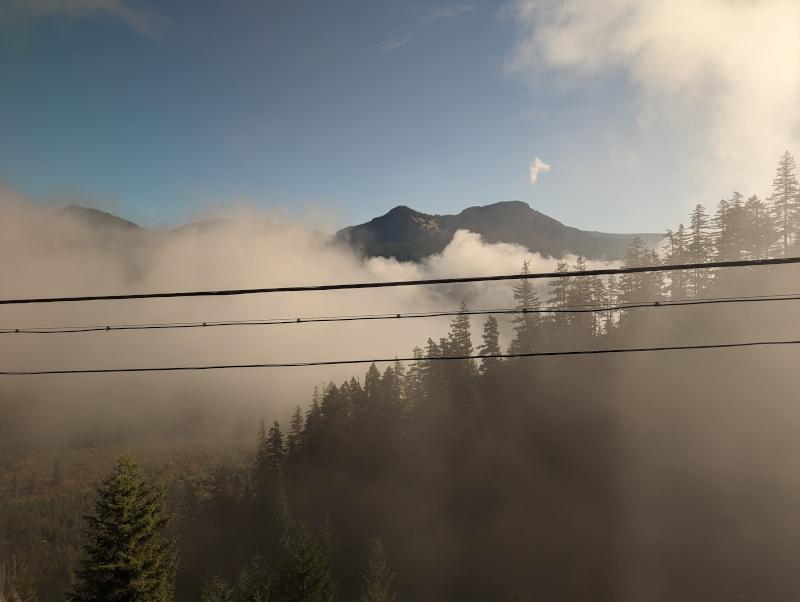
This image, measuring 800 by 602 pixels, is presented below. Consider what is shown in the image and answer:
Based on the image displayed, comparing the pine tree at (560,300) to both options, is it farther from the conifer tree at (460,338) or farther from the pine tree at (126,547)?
the pine tree at (126,547)

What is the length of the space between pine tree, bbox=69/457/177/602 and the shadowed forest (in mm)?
237

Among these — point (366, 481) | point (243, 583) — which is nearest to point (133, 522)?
point (243, 583)

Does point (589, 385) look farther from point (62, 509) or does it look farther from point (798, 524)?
point (62, 509)

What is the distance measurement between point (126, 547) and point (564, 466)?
52.7 meters

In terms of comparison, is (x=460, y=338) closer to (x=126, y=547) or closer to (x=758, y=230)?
(x=758, y=230)

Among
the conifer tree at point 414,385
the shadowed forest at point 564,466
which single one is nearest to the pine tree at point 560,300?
the shadowed forest at point 564,466

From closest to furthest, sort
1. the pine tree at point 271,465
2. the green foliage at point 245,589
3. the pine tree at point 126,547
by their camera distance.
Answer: the pine tree at point 126,547
the green foliage at point 245,589
the pine tree at point 271,465

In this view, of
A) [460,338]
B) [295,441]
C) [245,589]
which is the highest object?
[460,338]

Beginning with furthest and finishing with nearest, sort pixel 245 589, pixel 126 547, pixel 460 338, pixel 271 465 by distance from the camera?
pixel 271 465, pixel 460 338, pixel 245 589, pixel 126 547

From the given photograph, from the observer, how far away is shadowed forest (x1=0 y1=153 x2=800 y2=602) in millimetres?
43156

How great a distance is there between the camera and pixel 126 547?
24.7m

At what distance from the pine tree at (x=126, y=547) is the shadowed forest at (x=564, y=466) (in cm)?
24

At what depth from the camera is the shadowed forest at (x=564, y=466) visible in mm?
43156

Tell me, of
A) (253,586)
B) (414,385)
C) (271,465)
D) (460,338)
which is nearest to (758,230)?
A: (460,338)
